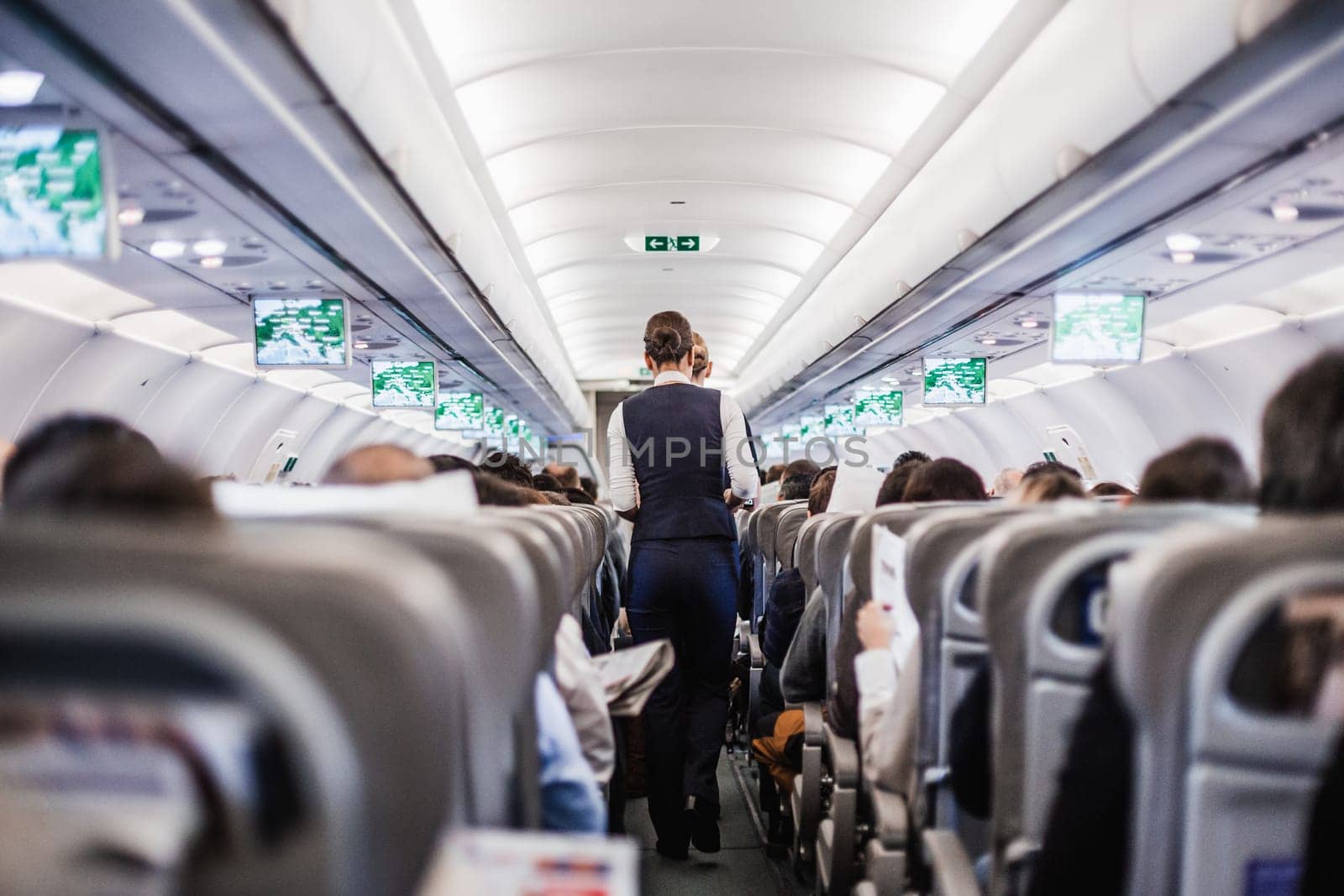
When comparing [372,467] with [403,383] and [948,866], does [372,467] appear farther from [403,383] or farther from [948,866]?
[403,383]

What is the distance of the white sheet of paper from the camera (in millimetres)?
2732

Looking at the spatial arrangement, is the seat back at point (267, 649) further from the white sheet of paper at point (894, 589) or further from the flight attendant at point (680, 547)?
the flight attendant at point (680, 547)

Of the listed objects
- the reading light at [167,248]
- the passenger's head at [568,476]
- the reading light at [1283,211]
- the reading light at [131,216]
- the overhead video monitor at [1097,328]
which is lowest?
the passenger's head at [568,476]

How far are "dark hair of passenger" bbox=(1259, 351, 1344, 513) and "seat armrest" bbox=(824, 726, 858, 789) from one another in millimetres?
2041

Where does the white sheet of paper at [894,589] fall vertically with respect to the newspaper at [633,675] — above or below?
above

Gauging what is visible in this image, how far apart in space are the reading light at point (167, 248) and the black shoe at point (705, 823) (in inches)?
192

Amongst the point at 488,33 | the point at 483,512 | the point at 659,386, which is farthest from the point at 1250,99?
the point at 488,33

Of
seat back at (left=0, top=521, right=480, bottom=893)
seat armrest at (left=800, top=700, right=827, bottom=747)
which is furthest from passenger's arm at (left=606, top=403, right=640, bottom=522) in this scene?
seat back at (left=0, top=521, right=480, bottom=893)

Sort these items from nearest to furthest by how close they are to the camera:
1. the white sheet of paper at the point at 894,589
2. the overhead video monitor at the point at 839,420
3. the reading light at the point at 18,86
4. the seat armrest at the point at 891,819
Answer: the white sheet of paper at the point at 894,589 < the seat armrest at the point at 891,819 < the reading light at the point at 18,86 < the overhead video monitor at the point at 839,420

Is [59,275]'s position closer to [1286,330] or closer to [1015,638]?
[1015,638]

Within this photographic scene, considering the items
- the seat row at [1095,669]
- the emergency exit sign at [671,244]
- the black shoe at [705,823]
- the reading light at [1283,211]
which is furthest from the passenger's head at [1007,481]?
the seat row at [1095,669]

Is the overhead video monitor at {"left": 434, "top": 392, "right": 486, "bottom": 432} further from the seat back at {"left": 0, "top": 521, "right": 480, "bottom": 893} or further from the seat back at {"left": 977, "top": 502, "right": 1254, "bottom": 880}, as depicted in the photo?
the seat back at {"left": 0, "top": 521, "right": 480, "bottom": 893}

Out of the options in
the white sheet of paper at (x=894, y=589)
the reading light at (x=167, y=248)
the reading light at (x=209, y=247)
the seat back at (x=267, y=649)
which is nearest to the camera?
the seat back at (x=267, y=649)

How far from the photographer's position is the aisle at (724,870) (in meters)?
4.58
